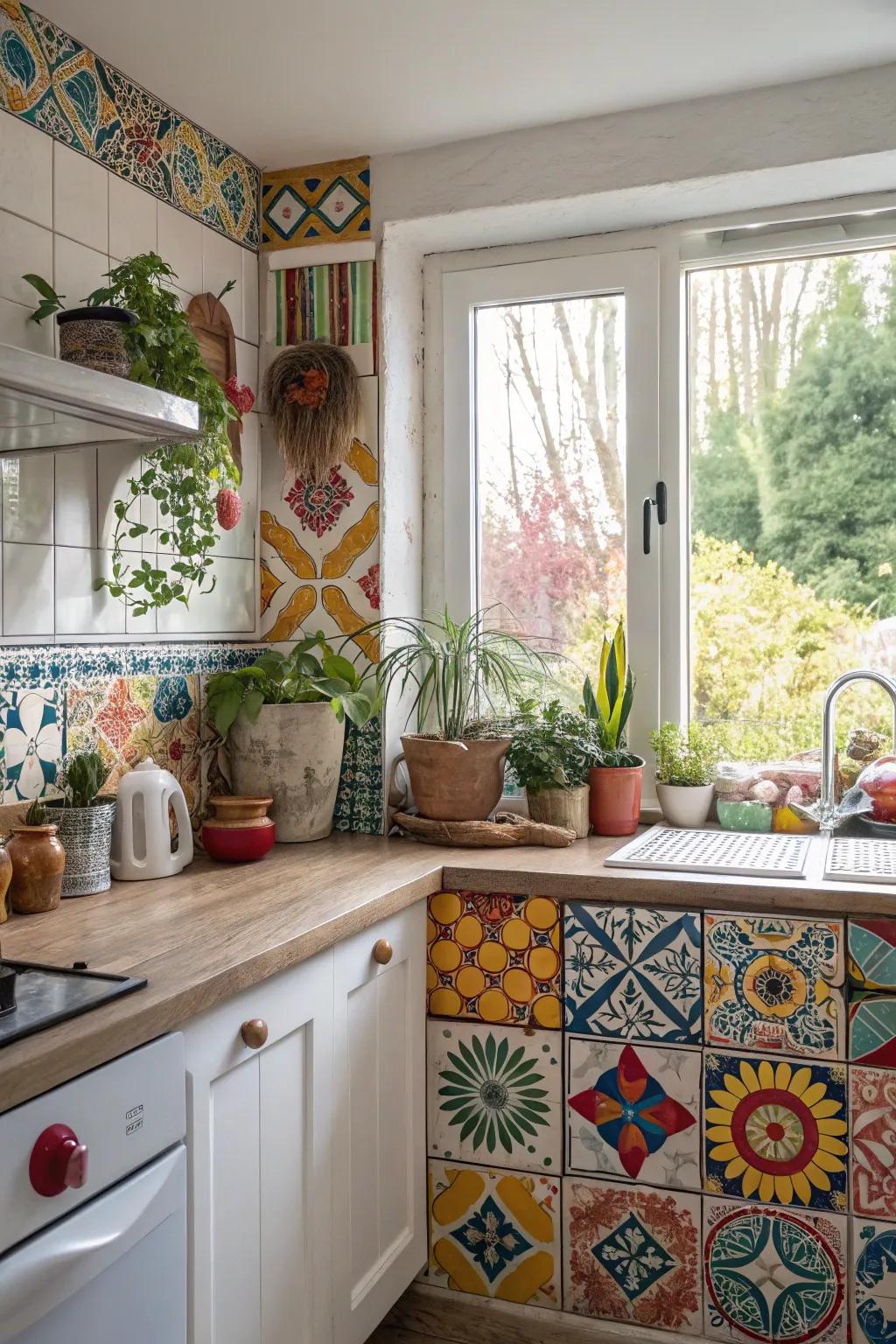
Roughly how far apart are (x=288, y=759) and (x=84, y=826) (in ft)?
1.86

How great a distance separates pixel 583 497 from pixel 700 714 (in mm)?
583

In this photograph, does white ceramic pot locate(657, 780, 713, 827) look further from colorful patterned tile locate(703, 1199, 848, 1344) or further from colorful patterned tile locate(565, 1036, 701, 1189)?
colorful patterned tile locate(703, 1199, 848, 1344)

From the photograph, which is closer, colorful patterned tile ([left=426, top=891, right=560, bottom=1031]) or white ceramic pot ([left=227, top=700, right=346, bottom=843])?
colorful patterned tile ([left=426, top=891, right=560, bottom=1031])

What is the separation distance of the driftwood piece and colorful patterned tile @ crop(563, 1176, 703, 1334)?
2.10 ft

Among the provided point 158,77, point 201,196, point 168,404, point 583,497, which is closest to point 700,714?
point 583,497

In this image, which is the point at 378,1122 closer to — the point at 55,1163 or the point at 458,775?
the point at 458,775

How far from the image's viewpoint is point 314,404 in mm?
2521

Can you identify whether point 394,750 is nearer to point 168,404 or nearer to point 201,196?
point 168,404

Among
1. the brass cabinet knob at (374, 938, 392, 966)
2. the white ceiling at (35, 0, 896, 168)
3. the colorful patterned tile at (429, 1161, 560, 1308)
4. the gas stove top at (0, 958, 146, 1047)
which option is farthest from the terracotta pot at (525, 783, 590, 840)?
the white ceiling at (35, 0, 896, 168)

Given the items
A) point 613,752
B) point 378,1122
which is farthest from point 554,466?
point 378,1122

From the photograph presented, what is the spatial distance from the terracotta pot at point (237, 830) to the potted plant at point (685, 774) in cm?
90

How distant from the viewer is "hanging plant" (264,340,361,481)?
252cm

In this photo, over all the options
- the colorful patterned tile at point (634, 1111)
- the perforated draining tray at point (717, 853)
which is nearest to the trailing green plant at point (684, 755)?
the perforated draining tray at point (717, 853)

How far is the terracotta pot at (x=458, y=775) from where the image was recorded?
243 cm
